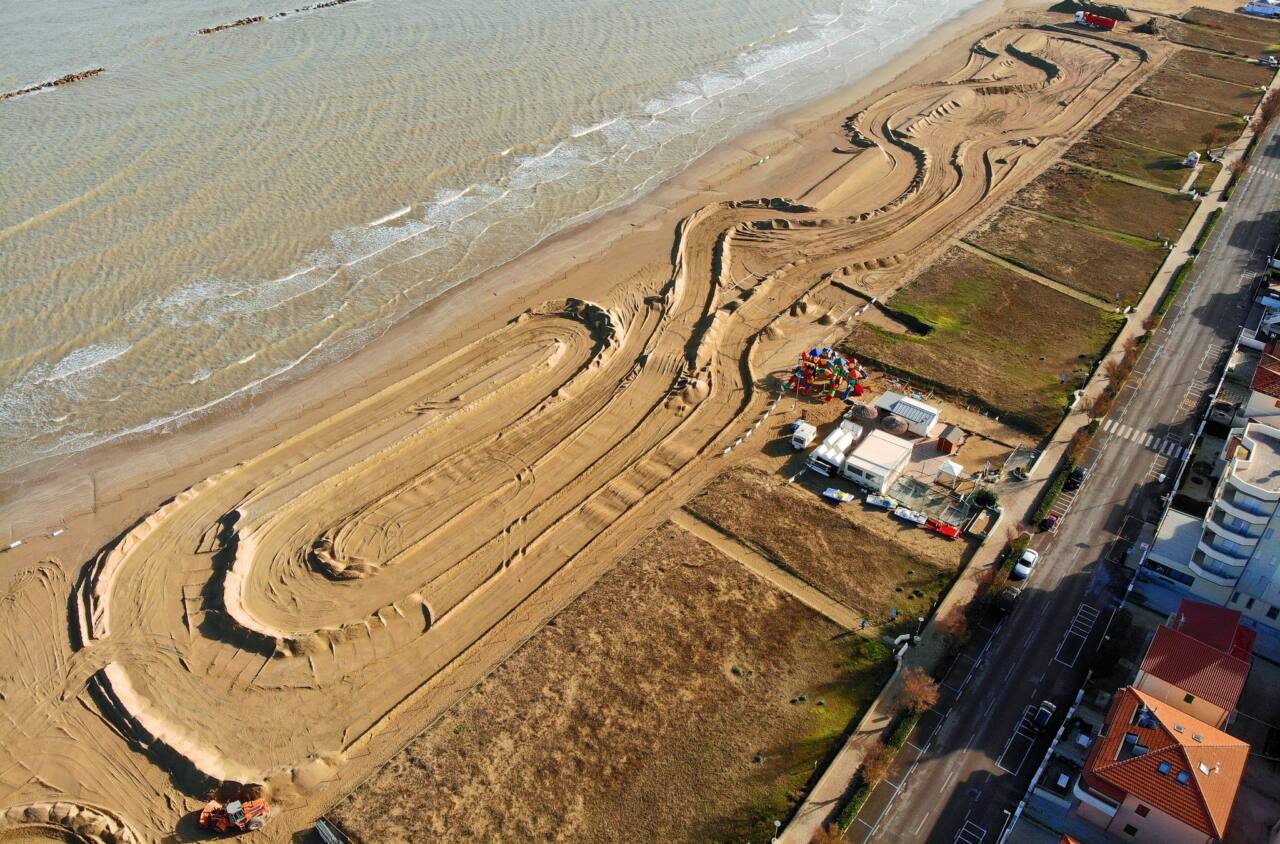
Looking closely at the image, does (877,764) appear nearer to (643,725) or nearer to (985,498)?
(643,725)

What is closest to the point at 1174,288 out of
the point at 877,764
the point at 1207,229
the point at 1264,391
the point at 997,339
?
the point at 1207,229

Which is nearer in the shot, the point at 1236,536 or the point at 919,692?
the point at 919,692

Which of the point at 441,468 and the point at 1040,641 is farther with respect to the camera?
the point at 441,468

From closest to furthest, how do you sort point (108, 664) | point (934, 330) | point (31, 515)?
point (108, 664) < point (31, 515) < point (934, 330)

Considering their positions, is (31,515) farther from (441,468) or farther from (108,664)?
(441,468)

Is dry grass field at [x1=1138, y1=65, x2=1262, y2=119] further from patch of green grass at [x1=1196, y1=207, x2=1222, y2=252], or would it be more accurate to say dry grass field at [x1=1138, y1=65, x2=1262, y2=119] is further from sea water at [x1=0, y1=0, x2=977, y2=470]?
sea water at [x1=0, y1=0, x2=977, y2=470]

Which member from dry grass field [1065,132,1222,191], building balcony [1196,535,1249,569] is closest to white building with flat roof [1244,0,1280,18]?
dry grass field [1065,132,1222,191]

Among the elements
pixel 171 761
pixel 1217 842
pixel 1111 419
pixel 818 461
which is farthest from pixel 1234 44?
pixel 171 761
